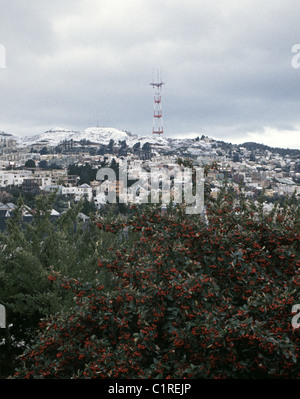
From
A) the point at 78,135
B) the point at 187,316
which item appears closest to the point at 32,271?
the point at 187,316

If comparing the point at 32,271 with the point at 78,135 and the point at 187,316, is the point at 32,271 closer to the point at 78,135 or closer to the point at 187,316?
the point at 187,316

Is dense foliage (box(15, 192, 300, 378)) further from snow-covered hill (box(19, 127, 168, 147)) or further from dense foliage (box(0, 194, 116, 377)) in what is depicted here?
snow-covered hill (box(19, 127, 168, 147))

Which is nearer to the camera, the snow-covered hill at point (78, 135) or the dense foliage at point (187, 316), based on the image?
the dense foliage at point (187, 316)

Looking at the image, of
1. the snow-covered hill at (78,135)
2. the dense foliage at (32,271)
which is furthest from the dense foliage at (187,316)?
the snow-covered hill at (78,135)

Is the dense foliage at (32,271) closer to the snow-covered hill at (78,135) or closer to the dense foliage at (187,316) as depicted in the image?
the dense foliage at (187,316)

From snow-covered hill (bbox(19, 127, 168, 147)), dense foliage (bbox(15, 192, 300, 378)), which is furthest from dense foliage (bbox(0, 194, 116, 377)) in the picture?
snow-covered hill (bbox(19, 127, 168, 147))

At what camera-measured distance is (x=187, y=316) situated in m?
2.78

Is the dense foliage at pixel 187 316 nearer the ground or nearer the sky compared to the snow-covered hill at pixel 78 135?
nearer the ground

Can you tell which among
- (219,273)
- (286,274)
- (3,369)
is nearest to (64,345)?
(219,273)

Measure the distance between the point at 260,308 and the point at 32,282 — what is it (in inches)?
129

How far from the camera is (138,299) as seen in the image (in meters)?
2.80

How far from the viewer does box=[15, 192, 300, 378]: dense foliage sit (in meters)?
2.53

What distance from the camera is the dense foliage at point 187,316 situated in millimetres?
2527

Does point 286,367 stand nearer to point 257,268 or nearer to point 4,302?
point 257,268
